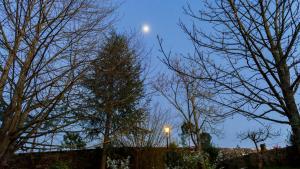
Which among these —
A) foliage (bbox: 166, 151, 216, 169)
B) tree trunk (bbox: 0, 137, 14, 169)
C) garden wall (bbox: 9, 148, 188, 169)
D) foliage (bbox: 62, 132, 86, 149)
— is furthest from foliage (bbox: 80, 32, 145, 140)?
garden wall (bbox: 9, 148, 188, 169)

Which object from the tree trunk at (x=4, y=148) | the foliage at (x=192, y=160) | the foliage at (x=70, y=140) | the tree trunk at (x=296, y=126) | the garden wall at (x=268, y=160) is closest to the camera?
the tree trunk at (x=296, y=126)

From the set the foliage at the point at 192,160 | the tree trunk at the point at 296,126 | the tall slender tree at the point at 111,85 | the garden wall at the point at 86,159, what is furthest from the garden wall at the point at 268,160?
the tree trunk at the point at 296,126

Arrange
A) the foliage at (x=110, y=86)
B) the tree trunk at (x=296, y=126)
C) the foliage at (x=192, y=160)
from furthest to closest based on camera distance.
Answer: the foliage at (x=192, y=160)
the foliage at (x=110, y=86)
the tree trunk at (x=296, y=126)

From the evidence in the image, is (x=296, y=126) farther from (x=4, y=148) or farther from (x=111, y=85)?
(x=4, y=148)

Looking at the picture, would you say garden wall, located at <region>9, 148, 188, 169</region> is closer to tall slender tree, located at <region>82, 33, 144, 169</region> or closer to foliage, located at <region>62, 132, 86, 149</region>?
foliage, located at <region>62, 132, 86, 149</region>

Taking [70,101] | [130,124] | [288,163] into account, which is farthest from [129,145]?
[70,101]

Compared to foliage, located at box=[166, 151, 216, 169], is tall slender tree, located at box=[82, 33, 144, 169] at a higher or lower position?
higher

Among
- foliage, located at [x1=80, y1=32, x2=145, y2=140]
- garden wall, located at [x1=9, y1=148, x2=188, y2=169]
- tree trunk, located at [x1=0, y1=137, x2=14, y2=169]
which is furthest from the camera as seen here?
garden wall, located at [x1=9, y1=148, x2=188, y2=169]

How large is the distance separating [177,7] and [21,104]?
2.03 meters

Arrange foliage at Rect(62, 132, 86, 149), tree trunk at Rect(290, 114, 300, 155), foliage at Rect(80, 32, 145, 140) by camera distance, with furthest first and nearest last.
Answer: foliage at Rect(62, 132, 86, 149) → foliage at Rect(80, 32, 145, 140) → tree trunk at Rect(290, 114, 300, 155)

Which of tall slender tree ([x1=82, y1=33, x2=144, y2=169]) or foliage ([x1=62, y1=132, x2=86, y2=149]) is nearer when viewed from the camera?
tall slender tree ([x1=82, y1=33, x2=144, y2=169])

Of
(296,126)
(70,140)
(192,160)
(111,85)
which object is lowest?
(192,160)

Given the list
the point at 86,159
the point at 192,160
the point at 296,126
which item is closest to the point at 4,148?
the point at 296,126

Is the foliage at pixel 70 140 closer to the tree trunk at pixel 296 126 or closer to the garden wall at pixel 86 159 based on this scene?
the tree trunk at pixel 296 126
